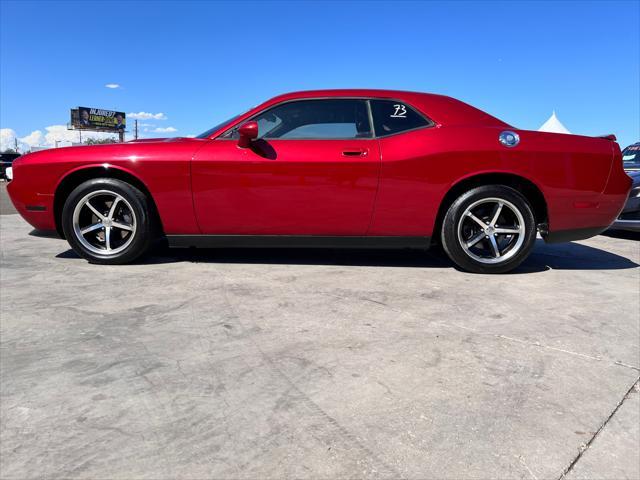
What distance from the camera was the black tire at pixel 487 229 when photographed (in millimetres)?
3500

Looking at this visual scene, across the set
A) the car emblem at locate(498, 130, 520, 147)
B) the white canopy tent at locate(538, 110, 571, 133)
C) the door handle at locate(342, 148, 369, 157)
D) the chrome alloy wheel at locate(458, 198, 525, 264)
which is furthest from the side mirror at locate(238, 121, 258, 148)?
the white canopy tent at locate(538, 110, 571, 133)

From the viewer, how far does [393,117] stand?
Answer: 11.8ft

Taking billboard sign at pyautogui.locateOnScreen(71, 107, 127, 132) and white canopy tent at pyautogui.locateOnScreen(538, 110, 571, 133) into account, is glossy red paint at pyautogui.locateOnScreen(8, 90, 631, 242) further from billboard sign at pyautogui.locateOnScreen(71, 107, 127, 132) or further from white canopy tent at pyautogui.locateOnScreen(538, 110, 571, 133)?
billboard sign at pyautogui.locateOnScreen(71, 107, 127, 132)

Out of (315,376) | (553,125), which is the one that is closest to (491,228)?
(315,376)

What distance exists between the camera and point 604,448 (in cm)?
149

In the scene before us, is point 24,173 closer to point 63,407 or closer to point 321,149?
point 321,149

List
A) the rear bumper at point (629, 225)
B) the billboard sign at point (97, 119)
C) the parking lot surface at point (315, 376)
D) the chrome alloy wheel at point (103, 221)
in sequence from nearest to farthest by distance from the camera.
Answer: the parking lot surface at point (315, 376) < the chrome alloy wheel at point (103, 221) < the rear bumper at point (629, 225) < the billboard sign at point (97, 119)

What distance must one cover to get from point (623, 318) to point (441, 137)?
1.72 metres

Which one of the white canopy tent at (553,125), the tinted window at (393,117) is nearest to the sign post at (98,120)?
the white canopy tent at (553,125)

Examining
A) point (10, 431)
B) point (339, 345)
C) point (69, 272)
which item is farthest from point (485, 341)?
point (69, 272)

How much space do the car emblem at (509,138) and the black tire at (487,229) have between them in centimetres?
33

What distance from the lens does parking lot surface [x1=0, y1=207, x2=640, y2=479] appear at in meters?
1.41

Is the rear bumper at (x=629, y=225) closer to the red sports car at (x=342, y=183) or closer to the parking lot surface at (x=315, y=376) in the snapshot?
the red sports car at (x=342, y=183)

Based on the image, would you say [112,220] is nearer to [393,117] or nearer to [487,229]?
[393,117]
